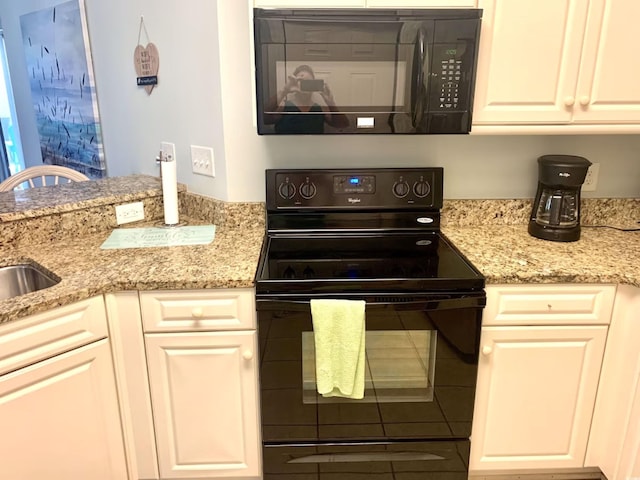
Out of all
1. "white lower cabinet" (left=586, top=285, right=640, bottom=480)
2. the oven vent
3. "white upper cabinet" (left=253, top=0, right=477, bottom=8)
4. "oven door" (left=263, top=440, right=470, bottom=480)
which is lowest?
"oven door" (left=263, top=440, right=470, bottom=480)

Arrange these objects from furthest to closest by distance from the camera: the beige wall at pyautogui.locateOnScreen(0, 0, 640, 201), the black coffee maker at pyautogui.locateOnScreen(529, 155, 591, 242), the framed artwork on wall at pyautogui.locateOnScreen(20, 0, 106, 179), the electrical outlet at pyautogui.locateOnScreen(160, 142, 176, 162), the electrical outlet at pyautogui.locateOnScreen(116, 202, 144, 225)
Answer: the framed artwork on wall at pyautogui.locateOnScreen(20, 0, 106, 179), the electrical outlet at pyautogui.locateOnScreen(160, 142, 176, 162), the electrical outlet at pyautogui.locateOnScreen(116, 202, 144, 225), the beige wall at pyautogui.locateOnScreen(0, 0, 640, 201), the black coffee maker at pyautogui.locateOnScreen(529, 155, 591, 242)

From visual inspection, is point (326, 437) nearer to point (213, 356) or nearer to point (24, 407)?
point (213, 356)

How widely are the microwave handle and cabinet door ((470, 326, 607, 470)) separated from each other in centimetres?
72

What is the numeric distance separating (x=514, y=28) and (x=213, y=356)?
142cm

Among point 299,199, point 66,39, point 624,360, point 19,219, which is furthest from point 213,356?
point 66,39

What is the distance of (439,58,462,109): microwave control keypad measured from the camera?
1495mm

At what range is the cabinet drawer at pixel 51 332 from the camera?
1.28 meters

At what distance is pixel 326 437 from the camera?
160 centimetres

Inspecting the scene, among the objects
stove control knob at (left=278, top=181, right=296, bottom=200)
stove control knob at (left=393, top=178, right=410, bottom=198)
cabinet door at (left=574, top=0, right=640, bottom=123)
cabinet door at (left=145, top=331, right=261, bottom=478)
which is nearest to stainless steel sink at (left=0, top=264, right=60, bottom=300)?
cabinet door at (left=145, top=331, right=261, bottom=478)

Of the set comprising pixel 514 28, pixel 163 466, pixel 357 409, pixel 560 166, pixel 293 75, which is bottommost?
pixel 163 466

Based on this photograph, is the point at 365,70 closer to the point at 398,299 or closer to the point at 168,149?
the point at 398,299

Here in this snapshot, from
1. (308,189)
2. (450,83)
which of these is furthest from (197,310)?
(450,83)

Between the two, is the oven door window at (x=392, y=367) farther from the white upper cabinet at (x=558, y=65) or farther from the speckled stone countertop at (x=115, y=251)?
the white upper cabinet at (x=558, y=65)

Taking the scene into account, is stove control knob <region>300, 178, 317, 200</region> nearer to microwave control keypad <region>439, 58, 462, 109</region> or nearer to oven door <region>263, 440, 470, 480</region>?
microwave control keypad <region>439, 58, 462, 109</region>
